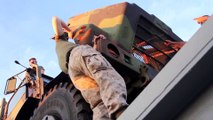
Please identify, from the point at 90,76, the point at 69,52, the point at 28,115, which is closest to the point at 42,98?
the point at 28,115

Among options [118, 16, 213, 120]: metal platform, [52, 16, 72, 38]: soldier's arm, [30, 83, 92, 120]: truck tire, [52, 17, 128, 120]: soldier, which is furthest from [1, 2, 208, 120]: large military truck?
[118, 16, 213, 120]: metal platform

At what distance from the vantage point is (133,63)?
4.19m

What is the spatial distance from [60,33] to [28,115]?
95.7 inches

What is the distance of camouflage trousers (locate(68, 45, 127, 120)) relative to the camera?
7.18 feet

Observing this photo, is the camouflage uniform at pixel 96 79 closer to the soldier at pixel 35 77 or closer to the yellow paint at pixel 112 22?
the yellow paint at pixel 112 22

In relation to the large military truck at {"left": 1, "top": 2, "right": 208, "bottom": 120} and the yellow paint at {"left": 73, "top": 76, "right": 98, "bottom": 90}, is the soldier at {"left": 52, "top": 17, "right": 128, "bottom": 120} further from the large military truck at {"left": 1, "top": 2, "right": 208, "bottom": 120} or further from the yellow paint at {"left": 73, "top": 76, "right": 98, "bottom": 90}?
the large military truck at {"left": 1, "top": 2, "right": 208, "bottom": 120}

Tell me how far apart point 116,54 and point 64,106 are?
0.69 meters

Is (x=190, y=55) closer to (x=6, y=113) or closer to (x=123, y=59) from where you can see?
(x=123, y=59)

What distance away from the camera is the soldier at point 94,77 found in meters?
2.20

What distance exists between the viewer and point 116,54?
13.4ft

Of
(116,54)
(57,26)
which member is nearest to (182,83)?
(57,26)

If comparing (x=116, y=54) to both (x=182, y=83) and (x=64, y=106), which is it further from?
(x=182, y=83)

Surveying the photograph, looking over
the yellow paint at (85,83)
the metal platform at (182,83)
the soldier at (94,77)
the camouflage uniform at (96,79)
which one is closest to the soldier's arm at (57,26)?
the soldier at (94,77)

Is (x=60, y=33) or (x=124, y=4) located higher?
(x=124, y=4)
